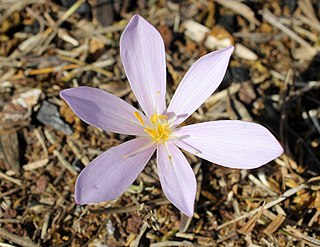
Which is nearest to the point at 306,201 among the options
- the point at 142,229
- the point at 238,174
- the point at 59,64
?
the point at 238,174

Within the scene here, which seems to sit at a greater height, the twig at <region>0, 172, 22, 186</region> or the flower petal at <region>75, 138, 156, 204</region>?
the flower petal at <region>75, 138, 156, 204</region>

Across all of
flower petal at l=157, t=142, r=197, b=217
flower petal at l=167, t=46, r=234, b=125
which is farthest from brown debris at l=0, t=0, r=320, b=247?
flower petal at l=167, t=46, r=234, b=125

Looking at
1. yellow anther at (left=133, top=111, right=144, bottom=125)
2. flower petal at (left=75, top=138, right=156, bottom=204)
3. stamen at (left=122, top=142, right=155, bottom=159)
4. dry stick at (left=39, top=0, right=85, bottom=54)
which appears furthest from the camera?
dry stick at (left=39, top=0, right=85, bottom=54)

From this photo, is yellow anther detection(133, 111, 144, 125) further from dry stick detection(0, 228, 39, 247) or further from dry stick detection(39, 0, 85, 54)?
dry stick detection(39, 0, 85, 54)

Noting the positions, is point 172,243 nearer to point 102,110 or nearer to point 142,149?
point 142,149

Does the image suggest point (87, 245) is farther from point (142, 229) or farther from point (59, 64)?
point (59, 64)

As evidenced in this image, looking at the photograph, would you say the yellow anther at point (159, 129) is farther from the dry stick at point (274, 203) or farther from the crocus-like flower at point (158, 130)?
the dry stick at point (274, 203)
